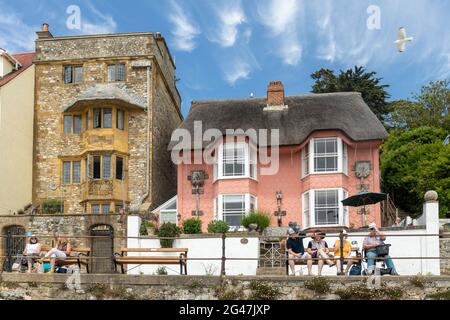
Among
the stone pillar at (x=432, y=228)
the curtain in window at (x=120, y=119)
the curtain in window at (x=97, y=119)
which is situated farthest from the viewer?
the curtain in window at (x=120, y=119)

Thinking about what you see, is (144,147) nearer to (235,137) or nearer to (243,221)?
(235,137)

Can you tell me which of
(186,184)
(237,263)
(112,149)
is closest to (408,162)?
(186,184)

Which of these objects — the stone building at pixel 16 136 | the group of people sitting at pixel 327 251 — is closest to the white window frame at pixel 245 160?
the stone building at pixel 16 136

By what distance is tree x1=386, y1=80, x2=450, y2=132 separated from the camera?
48531 mm

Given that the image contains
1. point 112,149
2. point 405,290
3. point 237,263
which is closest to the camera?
point 405,290

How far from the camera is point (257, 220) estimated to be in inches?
1180

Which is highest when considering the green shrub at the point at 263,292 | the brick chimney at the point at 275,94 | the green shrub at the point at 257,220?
the brick chimney at the point at 275,94

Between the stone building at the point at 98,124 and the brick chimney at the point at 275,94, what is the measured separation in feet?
18.5

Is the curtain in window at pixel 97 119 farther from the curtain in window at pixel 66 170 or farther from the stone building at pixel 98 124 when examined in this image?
the curtain in window at pixel 66 170

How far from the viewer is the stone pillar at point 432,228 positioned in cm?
2277

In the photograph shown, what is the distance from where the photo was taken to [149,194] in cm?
3566

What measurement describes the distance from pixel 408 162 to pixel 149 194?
45.3ft

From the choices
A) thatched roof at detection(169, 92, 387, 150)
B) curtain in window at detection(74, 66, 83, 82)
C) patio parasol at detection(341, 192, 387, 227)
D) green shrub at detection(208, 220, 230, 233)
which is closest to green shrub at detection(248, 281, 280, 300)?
patio parasol at detection(341, 192, 387, 227)

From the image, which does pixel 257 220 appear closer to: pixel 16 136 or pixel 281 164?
pixel 281 164
